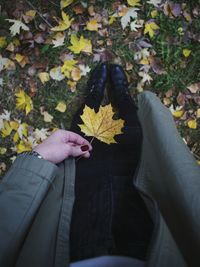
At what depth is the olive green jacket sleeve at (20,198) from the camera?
131 cm

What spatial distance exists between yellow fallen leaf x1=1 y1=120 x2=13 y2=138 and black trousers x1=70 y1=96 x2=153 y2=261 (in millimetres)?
769

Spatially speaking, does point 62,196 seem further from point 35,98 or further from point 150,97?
point 35,98

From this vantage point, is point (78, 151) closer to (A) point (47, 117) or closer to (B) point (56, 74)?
(A) point (47, 117)

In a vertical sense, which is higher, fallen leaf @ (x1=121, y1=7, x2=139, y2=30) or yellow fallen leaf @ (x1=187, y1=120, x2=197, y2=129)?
fallen leaf @ (x1=121, y1=7, x2=139, y2=30)

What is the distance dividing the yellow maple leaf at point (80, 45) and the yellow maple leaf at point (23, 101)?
19.0 inches

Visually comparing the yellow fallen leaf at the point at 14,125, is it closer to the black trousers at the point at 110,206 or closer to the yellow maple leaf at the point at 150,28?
the black trousers at the point at 110,206

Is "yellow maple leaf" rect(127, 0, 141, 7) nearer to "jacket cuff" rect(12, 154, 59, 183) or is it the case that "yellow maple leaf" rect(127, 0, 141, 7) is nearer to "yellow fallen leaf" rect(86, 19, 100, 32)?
"yellow fallen leaf" rect(86, 19, 100, 32)

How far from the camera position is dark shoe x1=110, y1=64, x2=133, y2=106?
8.46ft

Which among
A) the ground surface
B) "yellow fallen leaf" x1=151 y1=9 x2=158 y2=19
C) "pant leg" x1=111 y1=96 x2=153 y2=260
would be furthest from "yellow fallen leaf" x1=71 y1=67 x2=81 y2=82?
"yellow fallen leaf" x1=151 y1=9 x2=158 y2=19

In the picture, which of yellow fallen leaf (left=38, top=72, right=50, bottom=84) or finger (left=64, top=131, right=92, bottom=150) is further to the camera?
yellow fallen leaf (left=38, top=72, right=50, bottom=84)

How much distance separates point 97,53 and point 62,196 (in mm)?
1434

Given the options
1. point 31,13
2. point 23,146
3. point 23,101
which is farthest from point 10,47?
point 23,146

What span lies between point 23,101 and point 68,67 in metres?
0.42

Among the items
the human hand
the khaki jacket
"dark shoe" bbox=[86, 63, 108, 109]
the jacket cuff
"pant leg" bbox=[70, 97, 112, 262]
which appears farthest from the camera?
"dark shoe" bbox=[86, 63, 108, 109]
